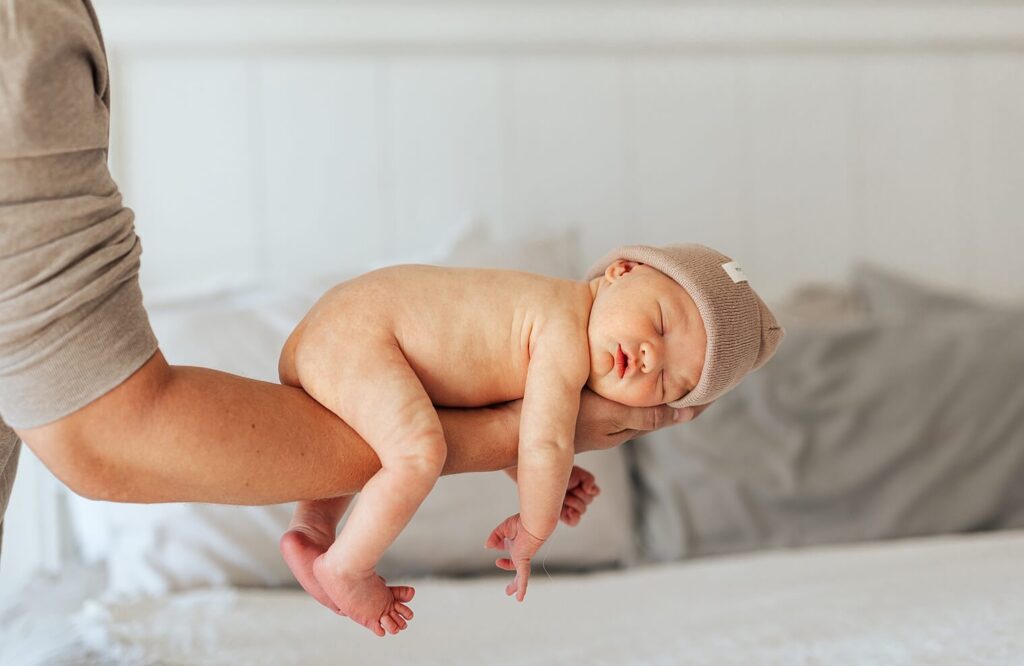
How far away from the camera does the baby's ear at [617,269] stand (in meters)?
0.91

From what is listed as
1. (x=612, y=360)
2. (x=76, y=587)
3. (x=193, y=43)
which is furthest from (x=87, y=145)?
(x=193, y=43)

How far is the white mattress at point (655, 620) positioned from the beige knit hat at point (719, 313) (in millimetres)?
433

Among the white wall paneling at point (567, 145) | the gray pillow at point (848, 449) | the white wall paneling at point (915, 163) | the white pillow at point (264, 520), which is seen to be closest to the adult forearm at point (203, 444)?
the white pillow at point (264, 520)

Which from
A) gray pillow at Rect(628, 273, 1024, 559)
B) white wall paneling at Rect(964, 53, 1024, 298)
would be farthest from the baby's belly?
white wall paneling at Rect(964, 53, 1024, 298)

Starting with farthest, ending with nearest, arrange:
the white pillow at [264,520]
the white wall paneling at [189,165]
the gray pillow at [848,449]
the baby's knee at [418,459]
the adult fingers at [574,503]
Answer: the white wall paneling at [189,165] < the gray pillow at [848,449] < the white pillow at [264,520] < the adult fingers at [574,503] < the baby's knee at [418,459]

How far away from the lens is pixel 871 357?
6.02ft

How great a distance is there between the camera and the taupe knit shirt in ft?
2.09

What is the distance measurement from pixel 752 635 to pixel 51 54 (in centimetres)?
98

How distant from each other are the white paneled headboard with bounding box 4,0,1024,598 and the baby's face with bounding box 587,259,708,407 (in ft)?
3.86

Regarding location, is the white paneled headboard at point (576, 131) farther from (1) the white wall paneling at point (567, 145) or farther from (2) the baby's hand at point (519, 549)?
(2) the baby's hand at point (519, 549)

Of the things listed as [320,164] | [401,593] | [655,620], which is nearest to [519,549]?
[401,593]

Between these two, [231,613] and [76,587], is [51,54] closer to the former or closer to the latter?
[231,613]

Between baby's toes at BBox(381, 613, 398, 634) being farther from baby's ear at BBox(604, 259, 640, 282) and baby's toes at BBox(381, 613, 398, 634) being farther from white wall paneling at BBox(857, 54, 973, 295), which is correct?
white wall paneling at BBox(857, 54, 973, 295)

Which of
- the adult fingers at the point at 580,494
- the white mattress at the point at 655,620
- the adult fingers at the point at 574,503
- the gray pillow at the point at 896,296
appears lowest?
the white mattress at the point at 655,620
